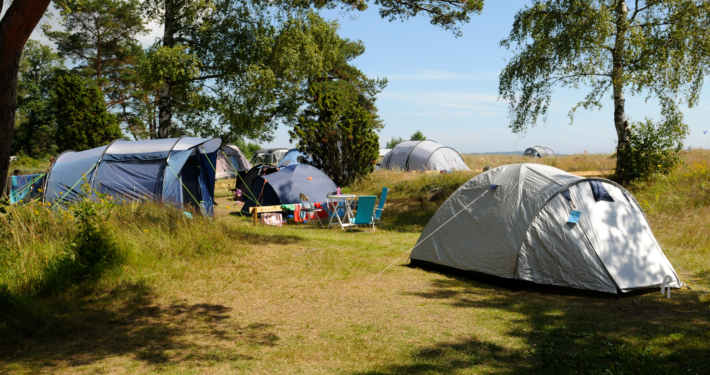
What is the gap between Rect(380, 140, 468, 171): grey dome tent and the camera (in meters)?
22.4

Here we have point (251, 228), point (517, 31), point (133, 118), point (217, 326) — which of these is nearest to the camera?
point (217, 326)

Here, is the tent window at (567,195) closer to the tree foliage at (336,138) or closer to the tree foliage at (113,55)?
the tree foliage at (336,138)

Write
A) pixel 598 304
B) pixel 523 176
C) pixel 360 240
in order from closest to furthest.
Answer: pixel 598 304 < pixel 523 176 < pixel 360 240

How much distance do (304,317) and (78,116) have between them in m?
22.9

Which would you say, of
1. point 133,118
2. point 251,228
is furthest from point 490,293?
point 133,118

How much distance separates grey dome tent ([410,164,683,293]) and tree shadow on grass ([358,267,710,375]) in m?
0.24

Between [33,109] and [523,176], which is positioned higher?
[33,109]

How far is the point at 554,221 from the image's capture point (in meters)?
6.21

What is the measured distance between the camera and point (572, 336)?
4426mm

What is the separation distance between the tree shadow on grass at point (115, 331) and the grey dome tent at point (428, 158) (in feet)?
57.5

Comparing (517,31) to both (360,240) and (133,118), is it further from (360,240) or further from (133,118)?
(133,118)

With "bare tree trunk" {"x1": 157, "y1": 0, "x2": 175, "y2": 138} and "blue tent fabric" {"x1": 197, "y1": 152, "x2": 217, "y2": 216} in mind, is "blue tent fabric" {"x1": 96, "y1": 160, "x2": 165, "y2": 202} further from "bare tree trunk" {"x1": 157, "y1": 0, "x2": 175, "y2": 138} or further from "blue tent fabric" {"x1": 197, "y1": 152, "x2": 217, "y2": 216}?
"bare tree trunk" {"x1": 157, "y1": 0, "x2": 175, "y2": 138}

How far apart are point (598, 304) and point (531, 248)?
104cm

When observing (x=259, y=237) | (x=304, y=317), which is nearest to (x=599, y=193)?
(x=304, y=317)
